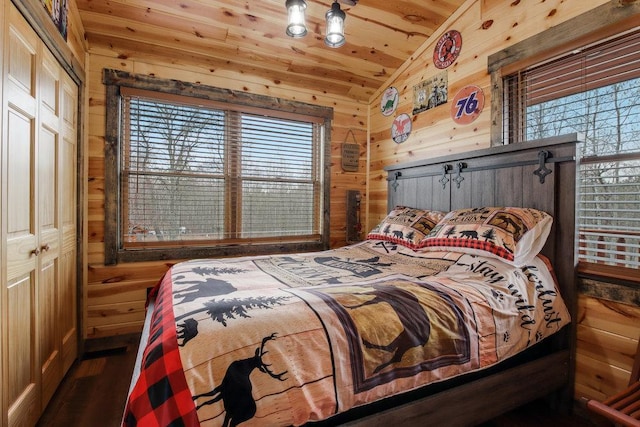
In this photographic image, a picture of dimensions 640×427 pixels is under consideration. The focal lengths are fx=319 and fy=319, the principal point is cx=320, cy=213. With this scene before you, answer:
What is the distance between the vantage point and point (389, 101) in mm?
3383

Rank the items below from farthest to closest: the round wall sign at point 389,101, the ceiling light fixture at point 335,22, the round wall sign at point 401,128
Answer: the round wall sign at point 389,101 < the round wall sign at point 401,128 < the ceiling light fixture at point 335,22

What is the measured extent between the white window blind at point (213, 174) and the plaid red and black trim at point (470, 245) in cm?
157

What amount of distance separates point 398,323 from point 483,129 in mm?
1873

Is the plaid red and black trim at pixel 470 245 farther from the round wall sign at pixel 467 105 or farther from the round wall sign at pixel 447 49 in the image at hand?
the round wall sign at pixel 447 49

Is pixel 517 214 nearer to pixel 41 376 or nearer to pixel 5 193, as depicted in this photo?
pixel 5 193

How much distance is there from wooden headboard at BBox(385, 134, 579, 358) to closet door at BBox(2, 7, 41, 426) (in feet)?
8.62

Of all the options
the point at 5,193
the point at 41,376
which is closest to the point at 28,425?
the point at 41,376

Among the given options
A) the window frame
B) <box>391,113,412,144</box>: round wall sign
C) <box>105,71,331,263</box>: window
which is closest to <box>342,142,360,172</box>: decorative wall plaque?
<box>105,71,331,263</box>: window

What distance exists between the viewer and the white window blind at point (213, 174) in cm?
268

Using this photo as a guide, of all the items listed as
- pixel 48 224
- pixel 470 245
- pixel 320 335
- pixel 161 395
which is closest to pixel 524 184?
pixel 470 245

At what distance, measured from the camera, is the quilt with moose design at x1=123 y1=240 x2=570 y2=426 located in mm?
919

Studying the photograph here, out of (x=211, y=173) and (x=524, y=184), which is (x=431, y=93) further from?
(x=211, y=173)

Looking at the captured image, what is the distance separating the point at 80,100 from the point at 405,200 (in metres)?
2.74

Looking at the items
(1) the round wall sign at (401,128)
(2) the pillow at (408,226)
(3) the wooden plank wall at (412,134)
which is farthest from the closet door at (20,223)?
(1) the round wall sign at (401,128)
